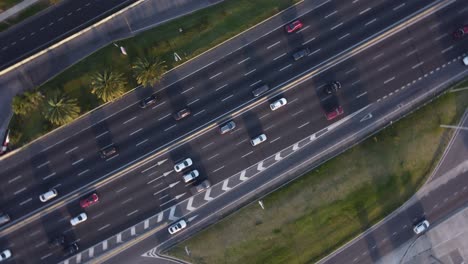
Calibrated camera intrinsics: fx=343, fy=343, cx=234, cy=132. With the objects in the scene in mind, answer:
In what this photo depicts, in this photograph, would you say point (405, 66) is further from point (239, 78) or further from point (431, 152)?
point (239, 78)

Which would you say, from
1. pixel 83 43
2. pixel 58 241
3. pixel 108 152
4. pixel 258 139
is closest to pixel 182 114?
pixel 258 139

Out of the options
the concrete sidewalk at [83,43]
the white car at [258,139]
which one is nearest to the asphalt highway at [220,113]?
the white car at [258,139]

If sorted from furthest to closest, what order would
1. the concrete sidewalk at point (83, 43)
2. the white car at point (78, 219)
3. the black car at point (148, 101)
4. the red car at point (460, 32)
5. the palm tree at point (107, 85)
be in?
the red car at point (460, 32)
the concrete sidewalk at point (83, 43)
the black car at point (148, 101)
the white car at point (78, 219)
the palm tree at point (107, 85)

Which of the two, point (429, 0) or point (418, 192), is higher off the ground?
point (429, 0)

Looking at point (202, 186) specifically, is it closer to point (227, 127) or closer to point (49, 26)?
point (227, 127)

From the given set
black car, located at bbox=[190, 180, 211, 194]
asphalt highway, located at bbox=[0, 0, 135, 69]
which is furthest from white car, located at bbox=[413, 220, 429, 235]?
asphalt highway, located at bbox=[0, 0, 135, 69]

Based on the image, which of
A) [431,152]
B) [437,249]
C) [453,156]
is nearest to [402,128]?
[431,152]

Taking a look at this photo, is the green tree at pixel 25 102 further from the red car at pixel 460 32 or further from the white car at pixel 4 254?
the red car at pixel 460 32
